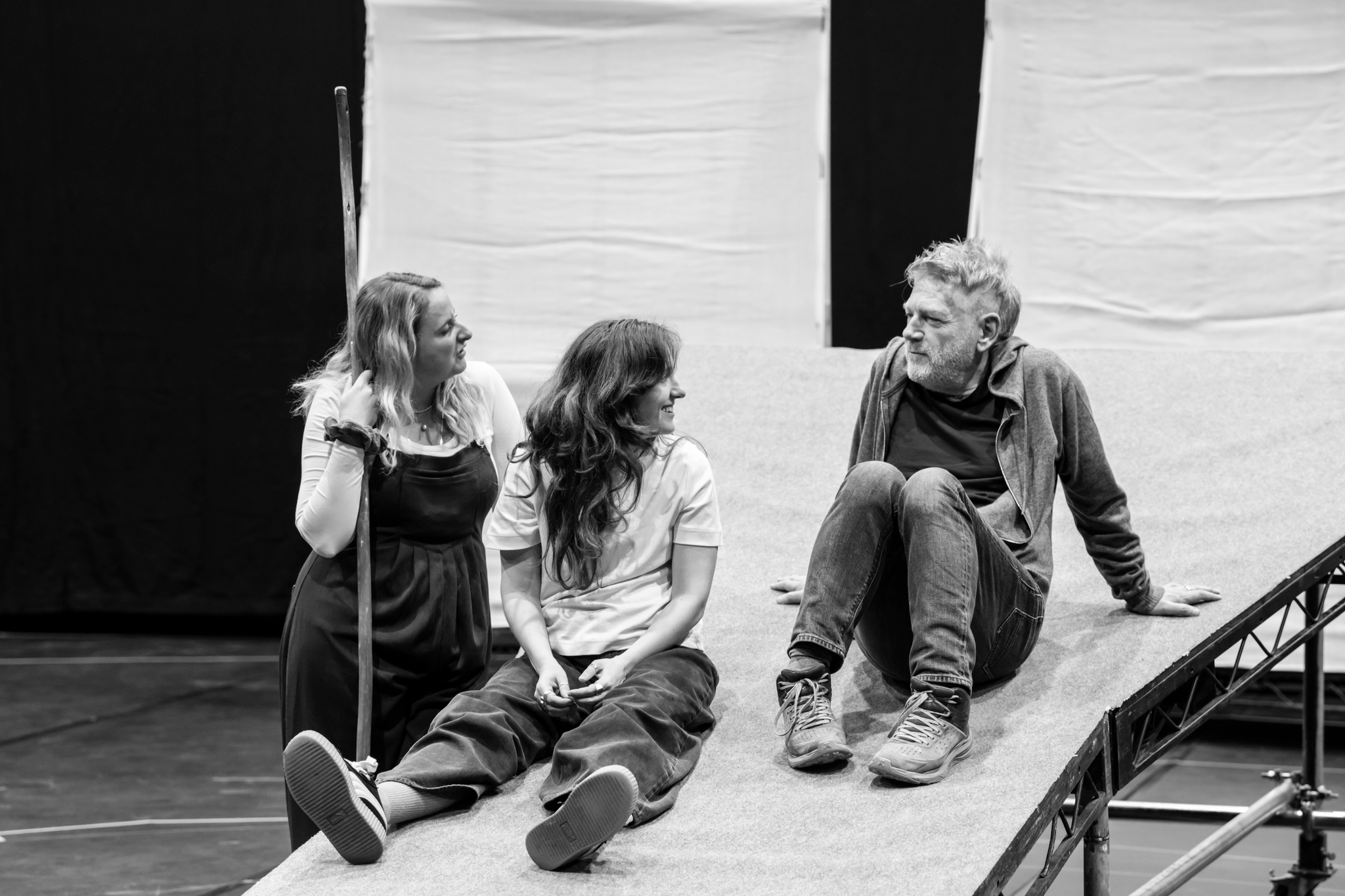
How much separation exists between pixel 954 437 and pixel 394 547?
1.07 meters

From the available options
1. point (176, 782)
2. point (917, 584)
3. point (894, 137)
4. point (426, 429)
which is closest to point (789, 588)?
point (917, 584)

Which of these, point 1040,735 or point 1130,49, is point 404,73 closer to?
point 1130,49

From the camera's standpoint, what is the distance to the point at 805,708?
2.45m

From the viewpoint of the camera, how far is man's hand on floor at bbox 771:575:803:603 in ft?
10.4

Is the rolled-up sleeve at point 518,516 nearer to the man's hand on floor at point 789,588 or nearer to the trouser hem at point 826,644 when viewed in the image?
the trouser hem at point 826,644

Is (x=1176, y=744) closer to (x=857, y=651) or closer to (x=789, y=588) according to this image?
(x=857, y=651)

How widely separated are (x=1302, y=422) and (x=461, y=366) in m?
2.30

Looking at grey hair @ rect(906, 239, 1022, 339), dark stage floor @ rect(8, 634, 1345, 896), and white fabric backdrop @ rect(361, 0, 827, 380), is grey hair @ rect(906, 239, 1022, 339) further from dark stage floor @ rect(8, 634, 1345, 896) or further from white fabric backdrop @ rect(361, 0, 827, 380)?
white fabric backdrop @ rect(361, 0, 827, 380)

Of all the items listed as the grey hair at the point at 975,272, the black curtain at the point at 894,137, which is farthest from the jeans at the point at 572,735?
the black curtain at the point at 894,137

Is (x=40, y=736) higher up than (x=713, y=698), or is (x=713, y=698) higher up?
(x=713, y=698)

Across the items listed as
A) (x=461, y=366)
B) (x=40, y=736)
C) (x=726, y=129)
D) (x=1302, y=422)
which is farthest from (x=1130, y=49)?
(x=40, y=736)

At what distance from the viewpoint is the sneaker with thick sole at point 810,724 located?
2.38 metres

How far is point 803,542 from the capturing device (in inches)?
140

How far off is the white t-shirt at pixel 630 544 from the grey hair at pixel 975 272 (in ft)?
2.04
